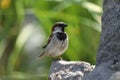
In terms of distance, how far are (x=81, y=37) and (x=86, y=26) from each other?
0.15 meters

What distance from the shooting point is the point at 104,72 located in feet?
9.48

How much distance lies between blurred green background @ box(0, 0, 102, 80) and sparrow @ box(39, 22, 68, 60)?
1.38 meters

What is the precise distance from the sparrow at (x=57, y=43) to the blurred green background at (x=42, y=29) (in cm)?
138

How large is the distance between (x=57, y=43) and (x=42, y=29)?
5.81 ft

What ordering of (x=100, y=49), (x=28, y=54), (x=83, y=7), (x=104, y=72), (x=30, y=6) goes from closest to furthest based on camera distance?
(x=104, y=72), (x=100, y=49), (x=83, y=7), (x=30, y=6), (x=28, y=54)

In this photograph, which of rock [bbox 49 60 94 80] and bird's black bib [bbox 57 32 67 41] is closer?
rock [bbox 49 60 94 80]

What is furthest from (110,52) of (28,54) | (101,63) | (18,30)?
(28,54)

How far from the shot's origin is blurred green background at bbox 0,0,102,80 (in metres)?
5.47

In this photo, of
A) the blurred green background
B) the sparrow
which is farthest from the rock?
the blurred green background

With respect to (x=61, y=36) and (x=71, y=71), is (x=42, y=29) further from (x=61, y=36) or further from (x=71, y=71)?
(x=71, y=71)

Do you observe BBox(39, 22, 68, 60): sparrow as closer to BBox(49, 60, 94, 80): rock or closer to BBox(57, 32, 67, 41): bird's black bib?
BBox(57, 32, 67, 41): bird's black bib

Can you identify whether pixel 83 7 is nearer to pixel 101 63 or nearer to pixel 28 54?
pixel 28 54

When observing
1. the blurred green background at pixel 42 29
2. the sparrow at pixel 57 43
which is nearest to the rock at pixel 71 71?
the sparrow at pixel 57 43

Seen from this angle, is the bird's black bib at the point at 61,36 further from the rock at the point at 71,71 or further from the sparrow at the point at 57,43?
the rock at the point at 71,71
